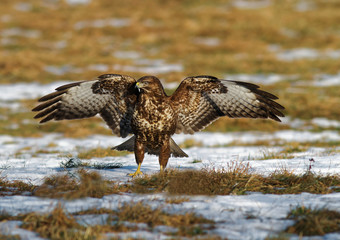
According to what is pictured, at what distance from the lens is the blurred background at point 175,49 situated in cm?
2008

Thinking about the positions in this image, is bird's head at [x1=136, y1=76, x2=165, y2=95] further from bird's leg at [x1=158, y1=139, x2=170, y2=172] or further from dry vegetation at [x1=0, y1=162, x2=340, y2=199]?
dry vegetation at [x1=0, y1=162, x2=340, y2=199]

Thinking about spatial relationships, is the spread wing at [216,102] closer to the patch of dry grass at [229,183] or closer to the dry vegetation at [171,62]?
the dry vegetation at [171,62]

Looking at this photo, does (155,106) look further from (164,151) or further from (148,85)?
(164,151)

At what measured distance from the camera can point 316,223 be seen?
4926 millimetres

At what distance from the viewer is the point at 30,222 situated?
5059 millimetres

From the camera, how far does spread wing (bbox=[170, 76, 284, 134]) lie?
8289 mm

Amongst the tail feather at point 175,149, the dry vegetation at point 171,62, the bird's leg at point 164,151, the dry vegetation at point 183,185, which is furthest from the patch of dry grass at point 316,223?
the tail feather at point 175,149

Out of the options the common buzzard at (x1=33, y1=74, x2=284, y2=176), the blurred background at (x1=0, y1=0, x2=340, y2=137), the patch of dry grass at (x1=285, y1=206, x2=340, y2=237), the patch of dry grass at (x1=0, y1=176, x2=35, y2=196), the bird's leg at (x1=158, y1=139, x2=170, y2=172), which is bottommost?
the patch of dry grass at (x1=285, y1=206, x2=340, y2=237)

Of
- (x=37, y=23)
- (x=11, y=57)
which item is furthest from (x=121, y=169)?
(x=37, y=23)

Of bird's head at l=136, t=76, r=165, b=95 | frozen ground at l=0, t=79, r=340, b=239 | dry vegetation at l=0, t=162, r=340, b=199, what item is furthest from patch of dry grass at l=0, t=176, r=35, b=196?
bird's head at l=136, t=76, r=165, b=95

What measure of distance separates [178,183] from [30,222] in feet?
6.92

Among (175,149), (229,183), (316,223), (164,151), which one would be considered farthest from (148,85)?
(316,223)

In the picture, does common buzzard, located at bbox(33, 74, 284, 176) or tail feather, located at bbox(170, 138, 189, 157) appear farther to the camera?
tail feather, located at bbox(170, 138, 189, 157)

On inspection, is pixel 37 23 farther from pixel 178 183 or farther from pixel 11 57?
pixel 178 183
